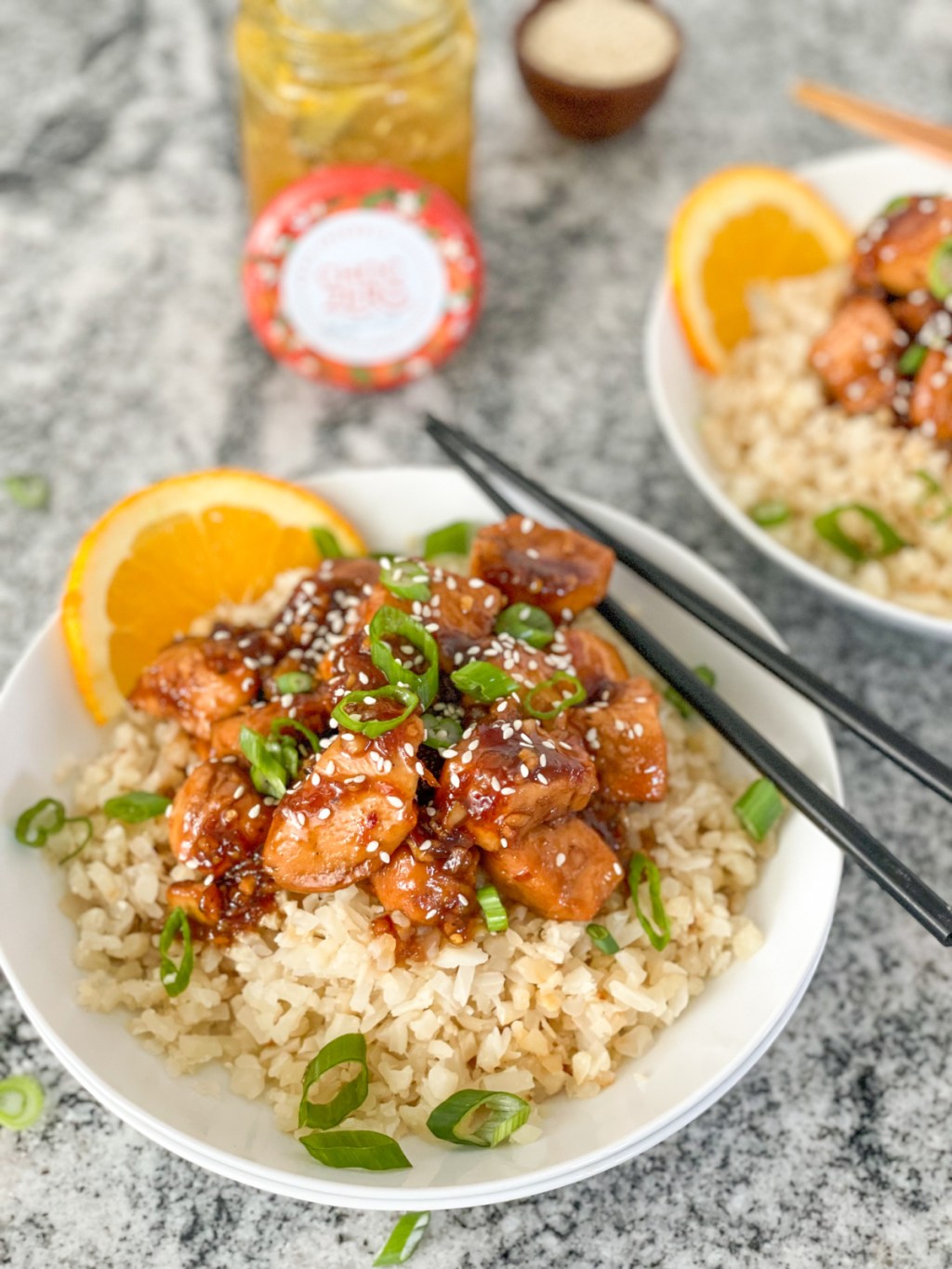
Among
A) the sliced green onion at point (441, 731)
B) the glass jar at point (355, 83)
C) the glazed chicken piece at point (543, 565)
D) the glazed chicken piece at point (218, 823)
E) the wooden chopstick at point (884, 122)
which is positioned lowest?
the glazed chicken piece at point (218, 823)

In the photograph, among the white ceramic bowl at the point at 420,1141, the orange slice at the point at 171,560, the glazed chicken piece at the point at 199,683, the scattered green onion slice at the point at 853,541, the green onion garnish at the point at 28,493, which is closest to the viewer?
the white ceramic bowl at the point at 420,1141

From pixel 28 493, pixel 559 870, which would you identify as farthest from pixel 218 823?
pixel 28 493

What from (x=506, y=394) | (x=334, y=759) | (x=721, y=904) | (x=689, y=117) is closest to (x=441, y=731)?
(x=334, y=759)

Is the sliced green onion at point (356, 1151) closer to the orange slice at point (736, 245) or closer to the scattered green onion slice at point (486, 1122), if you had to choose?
the scattered green onion slice at point (486, 1122)

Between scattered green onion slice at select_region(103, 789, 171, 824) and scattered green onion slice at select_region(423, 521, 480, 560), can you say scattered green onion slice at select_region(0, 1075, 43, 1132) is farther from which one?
scattered green onion slice at select_region(423, 521, 480, 560)

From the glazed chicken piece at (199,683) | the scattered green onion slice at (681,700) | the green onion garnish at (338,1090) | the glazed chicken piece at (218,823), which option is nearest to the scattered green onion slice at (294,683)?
the glazed chicken piece at (199,683)

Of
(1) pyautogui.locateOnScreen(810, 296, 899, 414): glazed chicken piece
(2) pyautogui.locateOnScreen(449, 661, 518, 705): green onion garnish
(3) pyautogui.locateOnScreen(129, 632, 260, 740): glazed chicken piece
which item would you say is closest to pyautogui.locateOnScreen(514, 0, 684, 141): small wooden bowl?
(1) pyautogui.locateOnScreen(810, 296, 899, 414): glazed chicken piece

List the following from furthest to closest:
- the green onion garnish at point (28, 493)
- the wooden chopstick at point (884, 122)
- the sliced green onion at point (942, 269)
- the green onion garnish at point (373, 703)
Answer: the wooden chopstick at point (884, 122) < the green onion garnish at point (28, 493) < the sliced green onion at point (942, 269) < the green onion garnish at point (373, 703)
